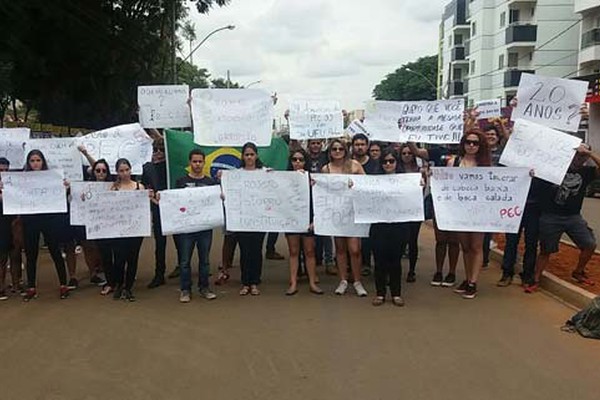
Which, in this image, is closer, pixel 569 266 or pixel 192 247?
pixel 192 247

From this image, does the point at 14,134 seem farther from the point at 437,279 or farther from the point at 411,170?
the point at 437,279

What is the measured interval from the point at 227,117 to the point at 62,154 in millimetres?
2147

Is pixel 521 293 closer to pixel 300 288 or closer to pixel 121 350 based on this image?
pixel 300 288

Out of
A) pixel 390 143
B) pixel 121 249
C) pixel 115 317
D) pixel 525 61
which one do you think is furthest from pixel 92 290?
pixel 525 61

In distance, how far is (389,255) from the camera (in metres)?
7.03

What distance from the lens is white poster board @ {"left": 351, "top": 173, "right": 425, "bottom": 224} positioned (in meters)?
7.17

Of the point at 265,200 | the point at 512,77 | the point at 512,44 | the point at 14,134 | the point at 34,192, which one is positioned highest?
the point at 512,44

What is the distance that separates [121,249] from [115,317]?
1.08 m

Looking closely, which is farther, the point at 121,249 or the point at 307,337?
the point at 121,249

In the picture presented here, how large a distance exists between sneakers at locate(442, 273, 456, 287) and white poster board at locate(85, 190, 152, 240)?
12.0 ft

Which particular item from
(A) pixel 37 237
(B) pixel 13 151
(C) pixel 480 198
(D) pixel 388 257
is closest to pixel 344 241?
(D) pixel 388 257

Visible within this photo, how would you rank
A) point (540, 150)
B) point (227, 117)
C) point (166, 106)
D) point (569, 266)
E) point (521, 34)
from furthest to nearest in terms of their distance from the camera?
point (521, 34), point (569, 266), point (166, 106), point (227, 117), point (540, 150)

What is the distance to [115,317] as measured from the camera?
257 inches

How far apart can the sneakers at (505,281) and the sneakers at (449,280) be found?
1.77 ft
